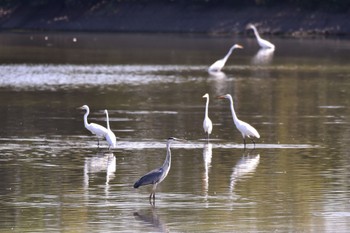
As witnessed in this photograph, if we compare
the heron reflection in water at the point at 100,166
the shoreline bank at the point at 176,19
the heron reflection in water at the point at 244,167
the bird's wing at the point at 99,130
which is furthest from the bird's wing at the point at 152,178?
the shoreline bank at the point at 176,19

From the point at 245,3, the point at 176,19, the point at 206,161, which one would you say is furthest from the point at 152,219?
the point at 176,19

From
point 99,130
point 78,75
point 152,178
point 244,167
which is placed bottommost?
point 244,167

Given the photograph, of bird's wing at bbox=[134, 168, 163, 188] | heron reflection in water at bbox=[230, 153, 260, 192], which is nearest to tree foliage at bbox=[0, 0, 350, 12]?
heron reflection in water at bbox=[230, 153, 260, 192]

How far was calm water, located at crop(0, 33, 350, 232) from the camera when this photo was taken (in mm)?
16688

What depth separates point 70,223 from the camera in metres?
16.1

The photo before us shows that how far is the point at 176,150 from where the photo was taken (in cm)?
2381

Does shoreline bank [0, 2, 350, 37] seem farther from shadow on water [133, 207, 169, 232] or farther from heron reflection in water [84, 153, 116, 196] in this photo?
shadow on water [133, 207, 169, 232]

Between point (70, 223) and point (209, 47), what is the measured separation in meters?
50.2

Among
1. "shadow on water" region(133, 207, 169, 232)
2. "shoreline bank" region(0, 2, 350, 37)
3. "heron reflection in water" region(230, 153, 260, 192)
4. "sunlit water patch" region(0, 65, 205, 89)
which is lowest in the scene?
"shadow on water" region(133, 207, 169, 232)

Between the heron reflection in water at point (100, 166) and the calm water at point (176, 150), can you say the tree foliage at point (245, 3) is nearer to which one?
the calm water at point (176, 150)

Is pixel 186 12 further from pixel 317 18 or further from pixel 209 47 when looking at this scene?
pixel 209 47

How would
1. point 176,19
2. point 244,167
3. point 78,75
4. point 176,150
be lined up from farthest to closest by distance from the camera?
1. point 176,19
2. point 78,75
3. point 176,150
4. point 244,167

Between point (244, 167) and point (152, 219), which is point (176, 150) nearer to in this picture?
point (244, 167)

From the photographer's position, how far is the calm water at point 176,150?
16.7 m
